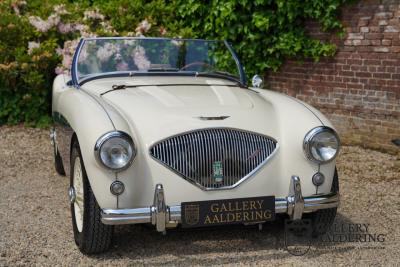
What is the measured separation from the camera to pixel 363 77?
6992 mm

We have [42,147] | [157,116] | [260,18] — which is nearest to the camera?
[157,116]

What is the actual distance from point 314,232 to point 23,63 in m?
5.22

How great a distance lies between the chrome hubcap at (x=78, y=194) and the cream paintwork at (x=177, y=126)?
0.94ft

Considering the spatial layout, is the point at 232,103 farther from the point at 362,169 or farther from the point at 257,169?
the point at 362,169

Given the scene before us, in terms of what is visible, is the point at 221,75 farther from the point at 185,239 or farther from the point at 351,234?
the point at 351,234

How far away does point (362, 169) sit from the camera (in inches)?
241

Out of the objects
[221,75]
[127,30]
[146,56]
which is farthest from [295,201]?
[127,30]

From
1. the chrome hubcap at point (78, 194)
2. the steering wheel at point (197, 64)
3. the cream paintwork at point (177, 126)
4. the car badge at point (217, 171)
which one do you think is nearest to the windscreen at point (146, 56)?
the steering wheel at point (197, 64)

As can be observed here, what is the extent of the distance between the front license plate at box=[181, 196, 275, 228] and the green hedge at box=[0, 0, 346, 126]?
4.18m

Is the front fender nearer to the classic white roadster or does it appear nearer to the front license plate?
the classic white roadster

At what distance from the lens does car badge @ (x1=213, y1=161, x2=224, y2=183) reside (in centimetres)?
351

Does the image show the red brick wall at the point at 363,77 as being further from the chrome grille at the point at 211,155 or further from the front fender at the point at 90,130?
the front fender at the point at 90,130

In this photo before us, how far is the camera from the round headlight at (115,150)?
132 inches

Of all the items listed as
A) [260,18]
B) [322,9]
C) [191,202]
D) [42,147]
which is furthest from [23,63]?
[191,202]
